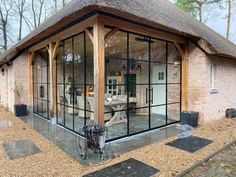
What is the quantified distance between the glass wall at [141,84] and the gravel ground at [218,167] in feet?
7.94

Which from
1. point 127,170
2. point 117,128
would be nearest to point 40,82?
point 117,128

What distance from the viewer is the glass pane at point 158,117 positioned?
7294 mm

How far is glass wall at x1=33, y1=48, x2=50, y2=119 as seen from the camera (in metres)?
9.34

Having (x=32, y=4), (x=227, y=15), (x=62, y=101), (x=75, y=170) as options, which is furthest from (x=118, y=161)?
(x=32, y=4)

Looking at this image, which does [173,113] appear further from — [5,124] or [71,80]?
[5,124]

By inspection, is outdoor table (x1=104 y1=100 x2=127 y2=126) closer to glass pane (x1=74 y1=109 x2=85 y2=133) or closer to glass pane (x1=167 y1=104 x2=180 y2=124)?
glass pane (x1=74 y1=109 x2=85 y2=133)

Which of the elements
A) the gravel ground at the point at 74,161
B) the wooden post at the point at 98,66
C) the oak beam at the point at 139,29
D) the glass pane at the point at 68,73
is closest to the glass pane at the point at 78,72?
the glass pane at the point at 68,73

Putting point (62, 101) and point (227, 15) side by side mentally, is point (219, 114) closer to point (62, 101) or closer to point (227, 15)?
point (62, 101)

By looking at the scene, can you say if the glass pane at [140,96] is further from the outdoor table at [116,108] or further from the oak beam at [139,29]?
the oak beam at [139,29]

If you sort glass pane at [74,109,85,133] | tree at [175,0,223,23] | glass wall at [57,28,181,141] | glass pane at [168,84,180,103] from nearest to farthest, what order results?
glass pane at [74,109,85,133] < glass wall at [57,28,181,141] < glass pane at [168,84,180,103] < tree at [175,0,223,23]

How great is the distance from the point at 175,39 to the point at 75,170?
5.52 meters

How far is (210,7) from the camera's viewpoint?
18.1 meters

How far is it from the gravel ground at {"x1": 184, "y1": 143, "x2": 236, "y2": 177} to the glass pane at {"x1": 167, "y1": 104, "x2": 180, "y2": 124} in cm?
339

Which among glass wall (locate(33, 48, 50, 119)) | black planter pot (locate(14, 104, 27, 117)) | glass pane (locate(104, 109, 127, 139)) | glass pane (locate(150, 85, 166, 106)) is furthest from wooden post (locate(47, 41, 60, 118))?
glass pane (locate(150, 85, 166, 106))
